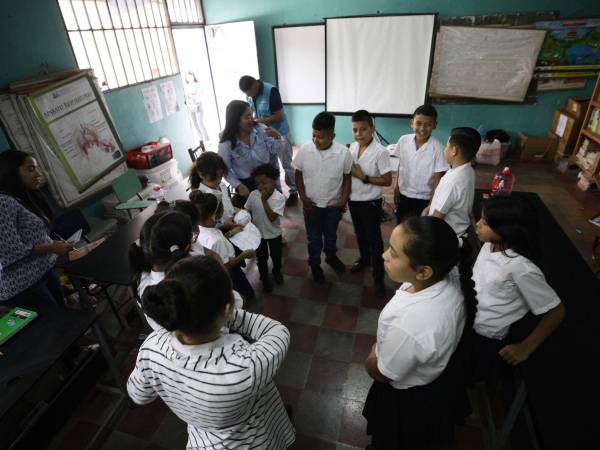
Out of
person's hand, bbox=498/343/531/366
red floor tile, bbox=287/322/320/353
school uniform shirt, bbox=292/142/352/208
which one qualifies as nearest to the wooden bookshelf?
school uniform shirt, bbox=292/142/352/208

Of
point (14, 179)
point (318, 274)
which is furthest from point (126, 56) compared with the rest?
point (318, 274)

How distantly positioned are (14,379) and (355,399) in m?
1.66

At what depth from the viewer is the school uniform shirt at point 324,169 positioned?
2.38 meters

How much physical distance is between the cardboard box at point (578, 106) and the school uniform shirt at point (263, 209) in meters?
4.47

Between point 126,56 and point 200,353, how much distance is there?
4249 mm

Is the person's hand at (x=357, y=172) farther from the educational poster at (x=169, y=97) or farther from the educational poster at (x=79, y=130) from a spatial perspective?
the educational poster at (x=169, y=97)

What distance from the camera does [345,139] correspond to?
5.81 meters

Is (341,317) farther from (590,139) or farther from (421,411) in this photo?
(590,139)

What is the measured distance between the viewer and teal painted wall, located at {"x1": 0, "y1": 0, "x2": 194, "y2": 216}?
2.68 meters

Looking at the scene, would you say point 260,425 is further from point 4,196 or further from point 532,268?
point 4,196

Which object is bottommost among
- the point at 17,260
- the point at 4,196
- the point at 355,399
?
the point at 355,399

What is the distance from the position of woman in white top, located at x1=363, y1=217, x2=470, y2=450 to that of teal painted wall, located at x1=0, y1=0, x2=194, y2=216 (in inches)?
123

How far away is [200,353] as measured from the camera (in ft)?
2.90

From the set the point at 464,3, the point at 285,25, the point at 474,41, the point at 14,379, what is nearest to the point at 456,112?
the point at 474,41
